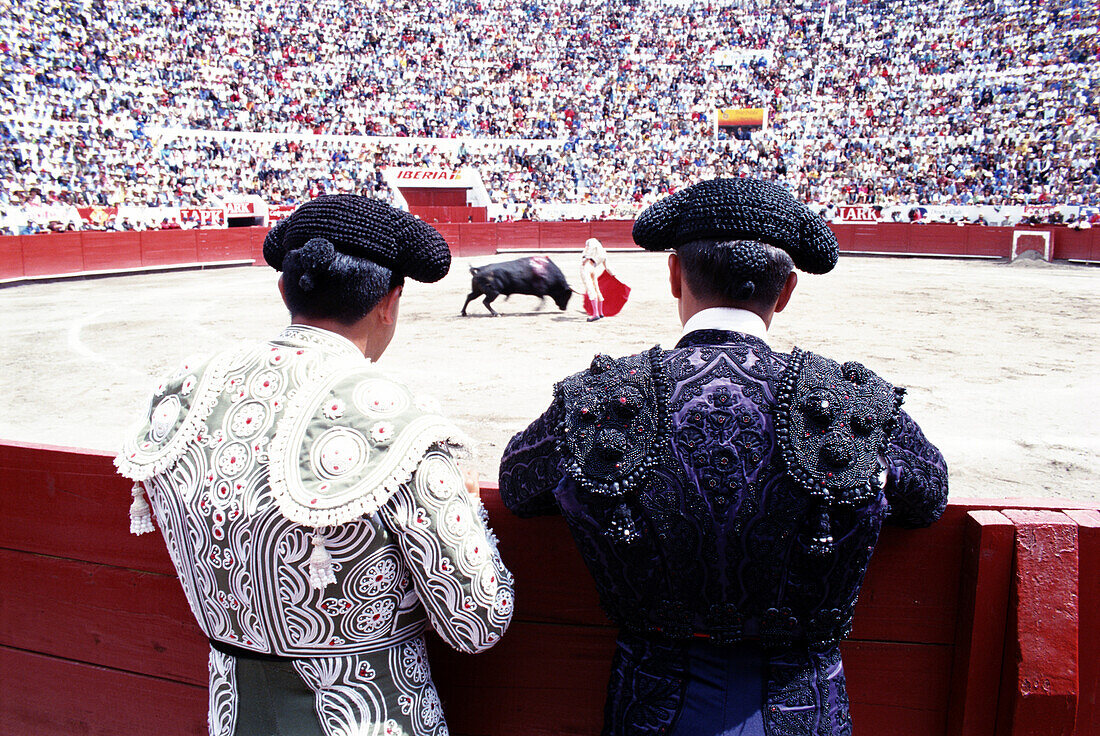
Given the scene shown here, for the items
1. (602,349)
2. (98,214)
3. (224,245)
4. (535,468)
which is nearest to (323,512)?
(535,468)

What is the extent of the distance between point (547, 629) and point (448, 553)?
498 mm

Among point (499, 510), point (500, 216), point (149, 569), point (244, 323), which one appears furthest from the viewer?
point (500, 216)

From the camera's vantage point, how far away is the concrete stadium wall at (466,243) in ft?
50.0

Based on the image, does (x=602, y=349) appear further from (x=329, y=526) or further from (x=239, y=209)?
(x=239, y=209)

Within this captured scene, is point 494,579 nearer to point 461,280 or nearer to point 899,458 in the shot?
point 899,458

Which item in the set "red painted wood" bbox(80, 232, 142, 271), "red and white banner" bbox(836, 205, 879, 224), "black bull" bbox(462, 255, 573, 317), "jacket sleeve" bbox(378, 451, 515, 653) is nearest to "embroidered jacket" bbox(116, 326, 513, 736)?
"jacket sleeve" bbox(378, 451, 515, 653)

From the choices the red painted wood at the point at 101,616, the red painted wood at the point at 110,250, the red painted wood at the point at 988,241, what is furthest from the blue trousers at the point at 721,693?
the red painted wood at the point at 988,241

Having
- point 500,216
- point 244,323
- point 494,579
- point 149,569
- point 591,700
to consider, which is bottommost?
point 500,216

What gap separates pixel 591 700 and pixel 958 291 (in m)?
12.4

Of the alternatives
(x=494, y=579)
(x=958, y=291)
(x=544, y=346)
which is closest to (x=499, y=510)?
(x=494, y=579)

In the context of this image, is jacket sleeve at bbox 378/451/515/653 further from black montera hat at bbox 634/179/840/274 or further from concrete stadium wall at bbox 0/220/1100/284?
concrete stadium wall at bbox 0/220/1100/284

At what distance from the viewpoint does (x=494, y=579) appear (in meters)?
1.08

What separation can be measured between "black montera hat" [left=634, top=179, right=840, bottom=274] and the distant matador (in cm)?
36

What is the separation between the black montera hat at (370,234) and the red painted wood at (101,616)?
35.2 inches
